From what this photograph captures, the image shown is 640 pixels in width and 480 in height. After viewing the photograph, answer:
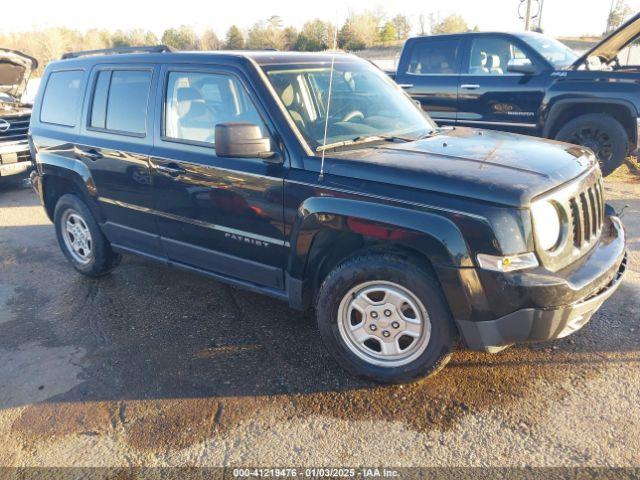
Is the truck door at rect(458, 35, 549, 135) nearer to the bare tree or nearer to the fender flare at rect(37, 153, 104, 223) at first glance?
the fender flare at rect(37, 153, 104, 223)

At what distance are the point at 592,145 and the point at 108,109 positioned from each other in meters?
6.09

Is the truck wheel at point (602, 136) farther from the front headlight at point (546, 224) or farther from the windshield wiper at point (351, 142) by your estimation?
the front headlight at point (546, 224)

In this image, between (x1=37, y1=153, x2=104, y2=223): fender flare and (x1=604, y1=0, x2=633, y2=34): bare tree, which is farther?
(x1=604, y1=0, x2=633, y2=34): bare tree

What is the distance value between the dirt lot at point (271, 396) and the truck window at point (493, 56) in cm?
457

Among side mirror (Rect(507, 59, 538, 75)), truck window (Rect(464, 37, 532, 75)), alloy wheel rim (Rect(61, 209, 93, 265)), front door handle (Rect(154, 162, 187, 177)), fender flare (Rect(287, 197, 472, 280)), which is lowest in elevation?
alloy wheel rim (Rect(61, 209, 93, 265))

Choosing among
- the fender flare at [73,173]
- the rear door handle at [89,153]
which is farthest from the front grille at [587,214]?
the fender flare at [73,173]

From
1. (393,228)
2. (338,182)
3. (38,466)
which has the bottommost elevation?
(38,466)

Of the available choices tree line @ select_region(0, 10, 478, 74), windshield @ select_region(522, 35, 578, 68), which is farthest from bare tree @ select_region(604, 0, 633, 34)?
windshield @ select_region(522, 35, 578, 68)

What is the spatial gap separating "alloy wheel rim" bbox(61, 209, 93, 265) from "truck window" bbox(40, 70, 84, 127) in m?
0.87

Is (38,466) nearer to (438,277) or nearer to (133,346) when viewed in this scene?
(133,346)

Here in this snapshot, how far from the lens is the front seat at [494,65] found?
7805 millimetres

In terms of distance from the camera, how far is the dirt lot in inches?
105

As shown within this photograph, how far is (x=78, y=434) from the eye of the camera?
9.37 ft

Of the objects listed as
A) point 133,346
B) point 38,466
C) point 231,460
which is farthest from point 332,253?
point 38,466
